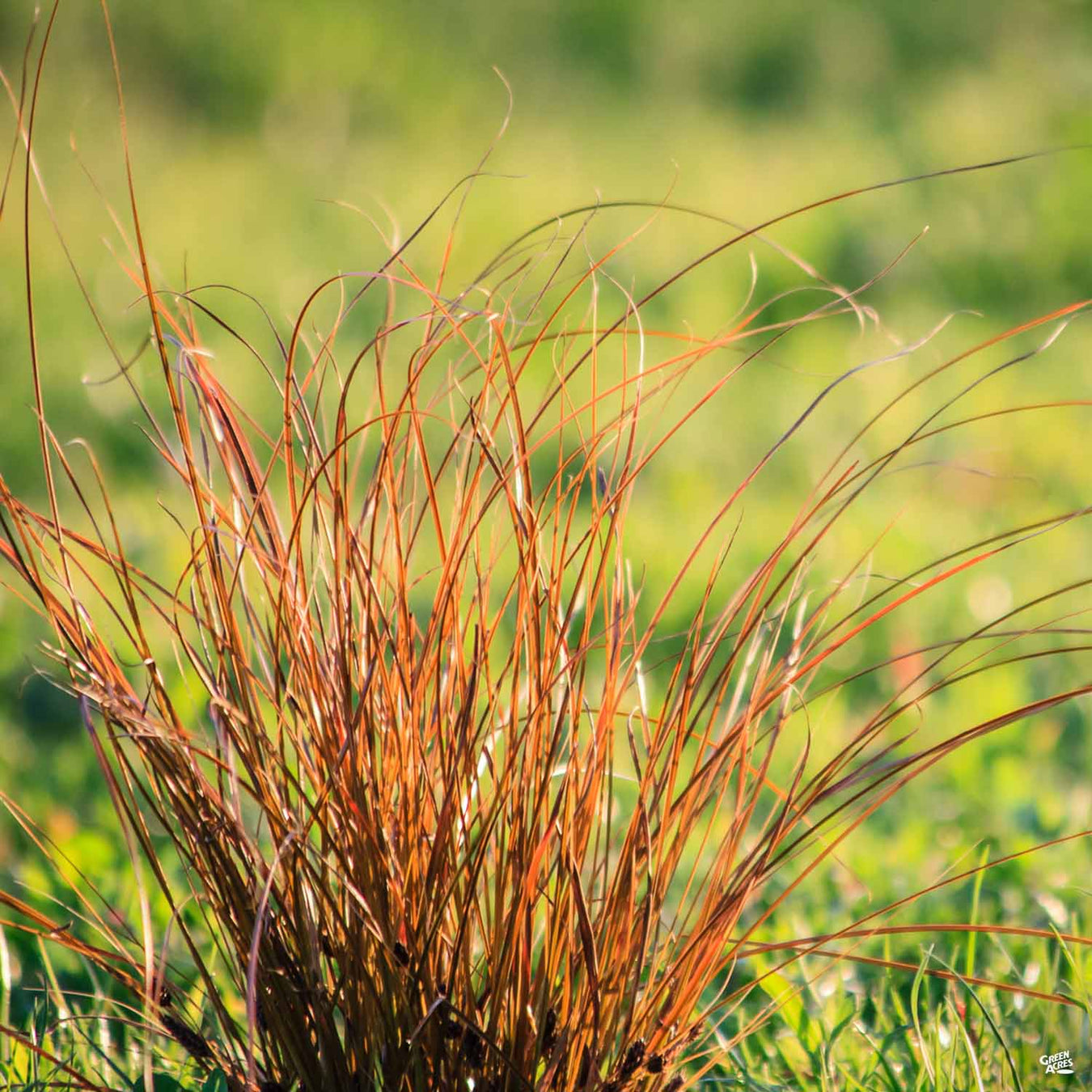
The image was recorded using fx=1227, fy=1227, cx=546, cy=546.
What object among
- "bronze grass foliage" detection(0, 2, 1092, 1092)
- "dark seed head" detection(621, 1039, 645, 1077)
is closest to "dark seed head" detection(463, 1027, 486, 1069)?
"bronze grass foliage" detection(0, 2, 1092, 1092)

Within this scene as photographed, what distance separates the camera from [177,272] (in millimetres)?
4660

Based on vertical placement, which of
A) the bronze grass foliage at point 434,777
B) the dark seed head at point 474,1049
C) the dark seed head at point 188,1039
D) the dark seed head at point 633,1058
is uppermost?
the bronze grass foliage at point 434,777

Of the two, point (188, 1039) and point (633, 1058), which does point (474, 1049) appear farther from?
point (188, 1039)

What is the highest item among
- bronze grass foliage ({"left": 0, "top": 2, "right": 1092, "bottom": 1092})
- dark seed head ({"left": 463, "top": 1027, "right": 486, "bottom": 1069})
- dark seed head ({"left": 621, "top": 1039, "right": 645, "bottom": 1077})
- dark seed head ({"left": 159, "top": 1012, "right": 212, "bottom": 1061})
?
bronze grass foliage ({"left": 0, "top": 2, "right": 1092, "bottom": 1092})

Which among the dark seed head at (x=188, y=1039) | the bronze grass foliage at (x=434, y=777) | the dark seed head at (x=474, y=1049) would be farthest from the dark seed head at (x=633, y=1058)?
the dark seed head at (x=188, y=1039)

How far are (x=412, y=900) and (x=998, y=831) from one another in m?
1.31

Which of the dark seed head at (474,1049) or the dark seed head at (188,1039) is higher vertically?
the dark seed head at (474,1049)

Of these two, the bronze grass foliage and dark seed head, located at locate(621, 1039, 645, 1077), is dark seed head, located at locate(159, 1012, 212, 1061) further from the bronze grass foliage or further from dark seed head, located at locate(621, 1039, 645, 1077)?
dark seed head, located at locate(621, 1039, 645, 1077)

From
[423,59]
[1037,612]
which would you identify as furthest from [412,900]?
[423,59]

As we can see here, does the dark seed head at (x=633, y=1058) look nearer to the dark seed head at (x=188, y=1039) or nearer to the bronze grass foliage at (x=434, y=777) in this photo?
the bronze grass foliage at (x=434, y=777)

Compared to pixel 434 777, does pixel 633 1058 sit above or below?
below

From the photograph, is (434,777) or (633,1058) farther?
(434,777)

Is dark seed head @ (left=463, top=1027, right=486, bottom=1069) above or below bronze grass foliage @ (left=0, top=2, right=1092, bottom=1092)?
below

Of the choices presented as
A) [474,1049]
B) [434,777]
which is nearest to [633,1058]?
[474,1049]
